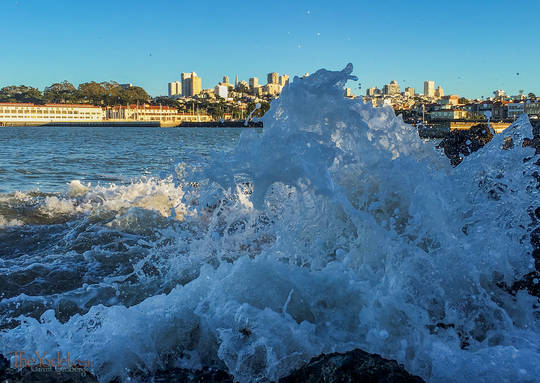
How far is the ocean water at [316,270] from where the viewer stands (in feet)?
9.01

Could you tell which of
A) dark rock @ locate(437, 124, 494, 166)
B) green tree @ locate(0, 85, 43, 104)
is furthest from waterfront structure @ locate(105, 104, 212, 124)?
dark rock @ locate(437, 124, 494, 166)

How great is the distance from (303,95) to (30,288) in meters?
3.04

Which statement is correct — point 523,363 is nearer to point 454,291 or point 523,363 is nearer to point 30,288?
point 454,291

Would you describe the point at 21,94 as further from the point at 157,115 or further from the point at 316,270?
the point at 316,270

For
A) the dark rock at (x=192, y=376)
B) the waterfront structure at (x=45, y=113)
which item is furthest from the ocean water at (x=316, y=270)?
the waterfront structure at (x=45, y=113)

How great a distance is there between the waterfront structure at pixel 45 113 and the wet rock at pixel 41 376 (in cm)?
13281

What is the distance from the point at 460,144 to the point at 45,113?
132268 mm

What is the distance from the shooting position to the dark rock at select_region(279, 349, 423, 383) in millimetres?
2092

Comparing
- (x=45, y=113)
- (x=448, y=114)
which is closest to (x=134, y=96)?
(x=45, y=113)

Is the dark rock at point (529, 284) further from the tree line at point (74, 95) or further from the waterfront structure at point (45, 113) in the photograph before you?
the tree line at point (74, 95)

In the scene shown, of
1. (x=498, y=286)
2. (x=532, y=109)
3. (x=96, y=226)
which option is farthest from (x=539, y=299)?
(x=532, y=109)

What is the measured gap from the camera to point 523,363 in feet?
7.87

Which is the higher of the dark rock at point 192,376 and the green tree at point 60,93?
the green tree at point 60,93

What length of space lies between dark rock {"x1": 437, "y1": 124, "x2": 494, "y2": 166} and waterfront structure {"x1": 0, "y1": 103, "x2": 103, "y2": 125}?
424ft
